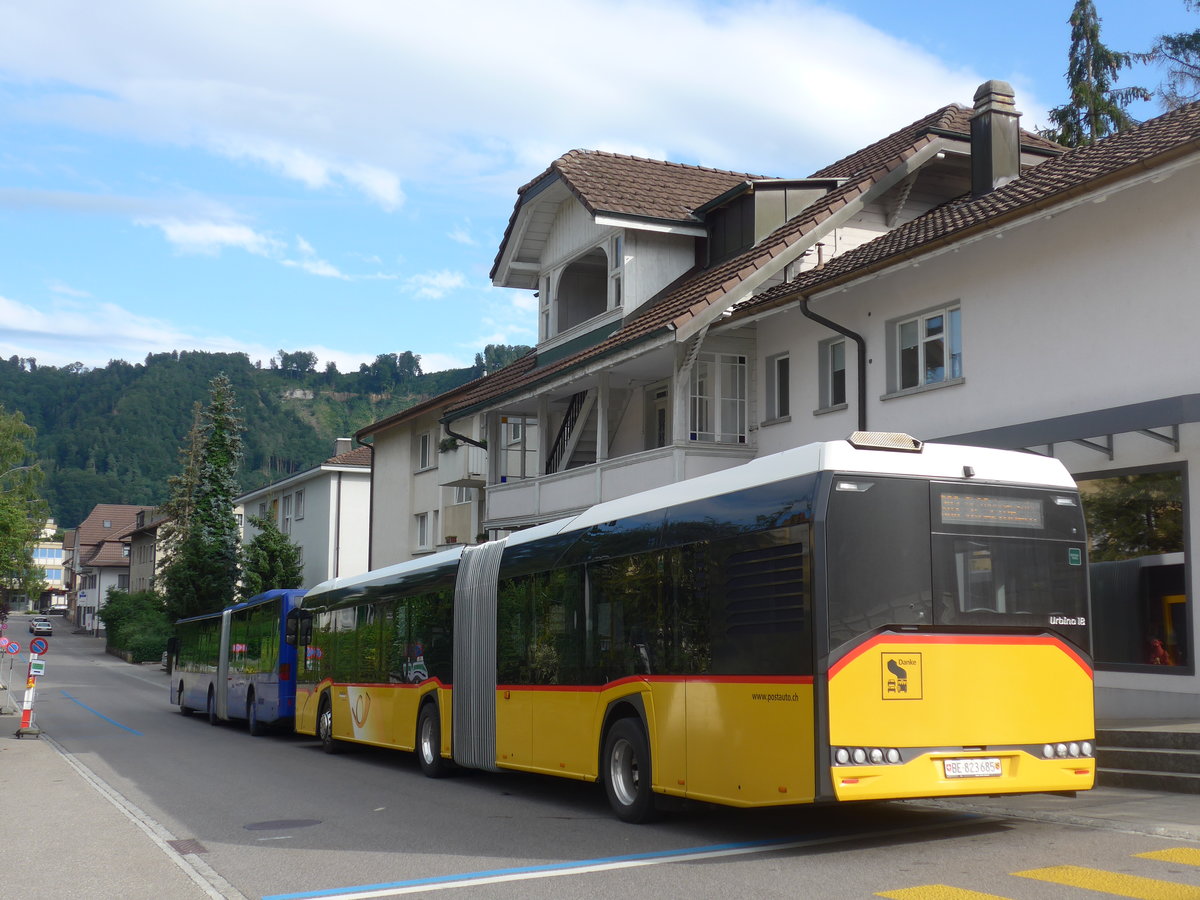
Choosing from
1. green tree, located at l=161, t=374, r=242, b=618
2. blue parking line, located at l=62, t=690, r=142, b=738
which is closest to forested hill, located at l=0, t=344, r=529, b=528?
green tree, located at l=161, t=374, r=242, b=618

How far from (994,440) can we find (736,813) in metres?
7.06

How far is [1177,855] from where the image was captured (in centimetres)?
876

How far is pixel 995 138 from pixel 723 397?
6.39 metres

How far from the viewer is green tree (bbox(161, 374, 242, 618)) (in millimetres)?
60812

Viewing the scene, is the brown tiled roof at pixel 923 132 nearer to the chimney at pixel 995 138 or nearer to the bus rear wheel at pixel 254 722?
the chimney at pixel 995 138

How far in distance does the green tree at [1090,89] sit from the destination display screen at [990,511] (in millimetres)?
31253

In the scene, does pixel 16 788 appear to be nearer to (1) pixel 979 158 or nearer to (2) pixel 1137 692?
(2) pixel 1137 692

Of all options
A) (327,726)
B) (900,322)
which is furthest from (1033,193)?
(327,726)

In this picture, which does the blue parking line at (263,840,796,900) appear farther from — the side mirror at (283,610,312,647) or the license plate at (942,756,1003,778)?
the side mirror at (283,610,312,647)

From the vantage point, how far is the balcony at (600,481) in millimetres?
22281

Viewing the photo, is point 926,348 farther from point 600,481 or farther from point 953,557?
point 953,557

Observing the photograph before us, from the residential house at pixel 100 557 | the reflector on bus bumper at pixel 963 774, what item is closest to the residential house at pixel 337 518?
the reflector on bus bumper at pixel 963 774

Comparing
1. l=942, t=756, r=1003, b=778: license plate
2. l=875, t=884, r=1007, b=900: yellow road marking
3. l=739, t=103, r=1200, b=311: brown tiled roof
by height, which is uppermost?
l=739, t=103, r=1200, b=311: brown tiled roof

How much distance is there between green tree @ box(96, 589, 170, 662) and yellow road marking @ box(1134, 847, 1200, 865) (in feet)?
195
